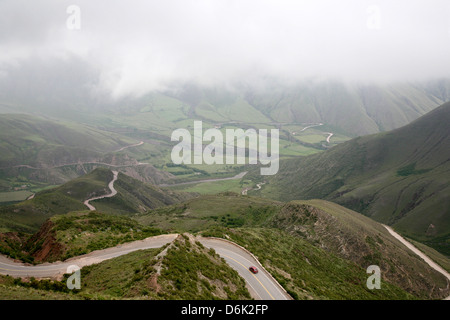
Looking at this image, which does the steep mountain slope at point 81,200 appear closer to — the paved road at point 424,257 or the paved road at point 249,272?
the paved road at point 249,272

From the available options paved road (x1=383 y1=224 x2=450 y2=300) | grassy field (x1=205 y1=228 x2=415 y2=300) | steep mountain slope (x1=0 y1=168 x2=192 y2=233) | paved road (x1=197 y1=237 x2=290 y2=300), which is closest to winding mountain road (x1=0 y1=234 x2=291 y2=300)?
paved road (x1=197 y1=237 x2=290 y2=300)

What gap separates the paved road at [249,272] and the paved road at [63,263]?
1110 cm

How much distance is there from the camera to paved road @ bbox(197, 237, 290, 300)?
1404 inches

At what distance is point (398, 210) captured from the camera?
14238 cm

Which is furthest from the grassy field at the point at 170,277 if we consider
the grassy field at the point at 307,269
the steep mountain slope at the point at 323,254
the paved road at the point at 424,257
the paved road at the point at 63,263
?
the paved road at the point at 424,257

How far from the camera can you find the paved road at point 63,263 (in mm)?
40625

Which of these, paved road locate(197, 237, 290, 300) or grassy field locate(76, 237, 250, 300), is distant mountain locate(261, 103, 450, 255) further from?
grassy field locate(76, 237, 250, 300)

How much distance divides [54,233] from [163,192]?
140 meters

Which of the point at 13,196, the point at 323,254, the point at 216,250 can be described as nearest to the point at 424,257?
the point at 323,254

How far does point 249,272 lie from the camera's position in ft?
131

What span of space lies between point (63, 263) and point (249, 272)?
2996 centimetres

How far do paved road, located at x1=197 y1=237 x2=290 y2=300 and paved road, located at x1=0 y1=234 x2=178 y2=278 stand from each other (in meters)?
11.1

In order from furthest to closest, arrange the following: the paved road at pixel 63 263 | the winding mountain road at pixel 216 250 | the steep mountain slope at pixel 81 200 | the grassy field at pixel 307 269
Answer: the steep mountain slope at pixel 81 200 < the grassy field at pixel 307 269 < the paved road at pixel 63 263 < the winding mountain road at pixel 216 250
